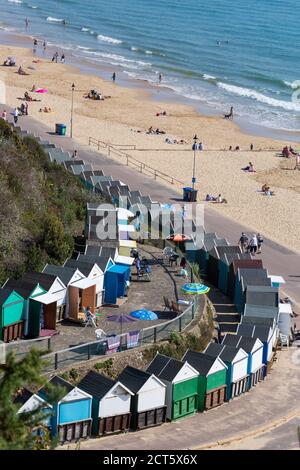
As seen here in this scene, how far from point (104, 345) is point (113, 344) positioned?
8.4 inches

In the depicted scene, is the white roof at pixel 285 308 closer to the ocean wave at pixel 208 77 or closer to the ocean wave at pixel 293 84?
the ocean wave at pixel 293 84

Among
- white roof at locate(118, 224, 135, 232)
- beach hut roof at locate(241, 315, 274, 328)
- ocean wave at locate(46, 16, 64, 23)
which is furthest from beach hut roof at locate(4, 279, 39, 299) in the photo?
ocean wave at locate(46, 16, 64, 23)

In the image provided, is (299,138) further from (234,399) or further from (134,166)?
(234,399)

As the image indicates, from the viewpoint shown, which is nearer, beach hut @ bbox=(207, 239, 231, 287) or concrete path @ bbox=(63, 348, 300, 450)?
concrete path @ bbox=(63, 348, 300, 450)

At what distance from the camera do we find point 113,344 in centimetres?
1941

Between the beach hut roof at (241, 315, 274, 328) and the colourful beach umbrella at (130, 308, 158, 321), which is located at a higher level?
the colourful beach umbrella at (130, 308, 158, 321)

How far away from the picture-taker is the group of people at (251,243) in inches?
1182

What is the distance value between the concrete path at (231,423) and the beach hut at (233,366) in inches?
7.8

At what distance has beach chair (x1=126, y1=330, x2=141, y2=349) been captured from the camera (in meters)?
19.7

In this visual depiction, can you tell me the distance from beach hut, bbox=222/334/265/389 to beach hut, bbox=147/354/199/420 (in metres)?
Result: 1.72

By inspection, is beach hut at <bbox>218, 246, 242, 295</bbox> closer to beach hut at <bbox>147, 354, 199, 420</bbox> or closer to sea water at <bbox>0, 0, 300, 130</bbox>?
beach hut at <bbox>147, 354, 199, 420</bbox>

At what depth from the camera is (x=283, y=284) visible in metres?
27.4

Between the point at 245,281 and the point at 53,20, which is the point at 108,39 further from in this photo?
the point at 245,281

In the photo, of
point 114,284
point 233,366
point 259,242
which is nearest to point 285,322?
point 233,366
